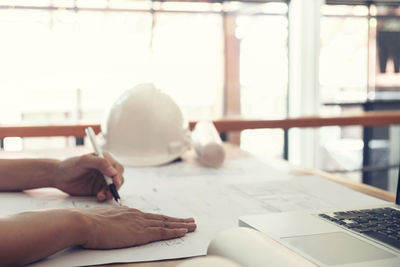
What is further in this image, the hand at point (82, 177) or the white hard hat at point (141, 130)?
the white hard hat at point (141, 130)

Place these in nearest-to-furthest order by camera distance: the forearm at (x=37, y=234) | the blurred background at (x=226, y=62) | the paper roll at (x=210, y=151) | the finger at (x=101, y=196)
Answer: the forearm at (x=37, y=234)
the finger at (x=101, y=196)
the paper roll at (x=210, y=151)
the blurred background at (x=226, y=62)

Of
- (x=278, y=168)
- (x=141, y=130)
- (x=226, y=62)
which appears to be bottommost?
(x=278, y=168)

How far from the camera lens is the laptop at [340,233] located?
0.56 metres

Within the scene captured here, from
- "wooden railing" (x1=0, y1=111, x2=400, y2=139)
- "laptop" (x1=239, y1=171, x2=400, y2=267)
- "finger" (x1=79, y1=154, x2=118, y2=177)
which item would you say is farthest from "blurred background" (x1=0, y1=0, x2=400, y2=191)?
"laptop" (x1=239, y1=171, x2=400, y2=267)

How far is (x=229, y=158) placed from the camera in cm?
176

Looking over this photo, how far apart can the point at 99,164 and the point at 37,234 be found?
43 centimetres

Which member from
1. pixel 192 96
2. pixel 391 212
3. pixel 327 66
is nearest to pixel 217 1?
pixel 192 96

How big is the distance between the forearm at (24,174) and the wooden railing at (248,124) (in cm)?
123

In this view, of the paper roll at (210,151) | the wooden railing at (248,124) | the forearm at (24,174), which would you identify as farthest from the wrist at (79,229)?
the wooden railing at (248,124)

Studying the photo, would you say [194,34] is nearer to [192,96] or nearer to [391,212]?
[192,96]

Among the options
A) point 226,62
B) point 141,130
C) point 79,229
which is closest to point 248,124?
point 141,130

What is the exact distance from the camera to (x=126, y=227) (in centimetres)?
77

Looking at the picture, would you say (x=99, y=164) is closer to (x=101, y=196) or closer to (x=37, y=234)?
(x=101, y=196)

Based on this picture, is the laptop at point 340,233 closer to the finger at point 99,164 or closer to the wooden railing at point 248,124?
the finger at point 99,164
